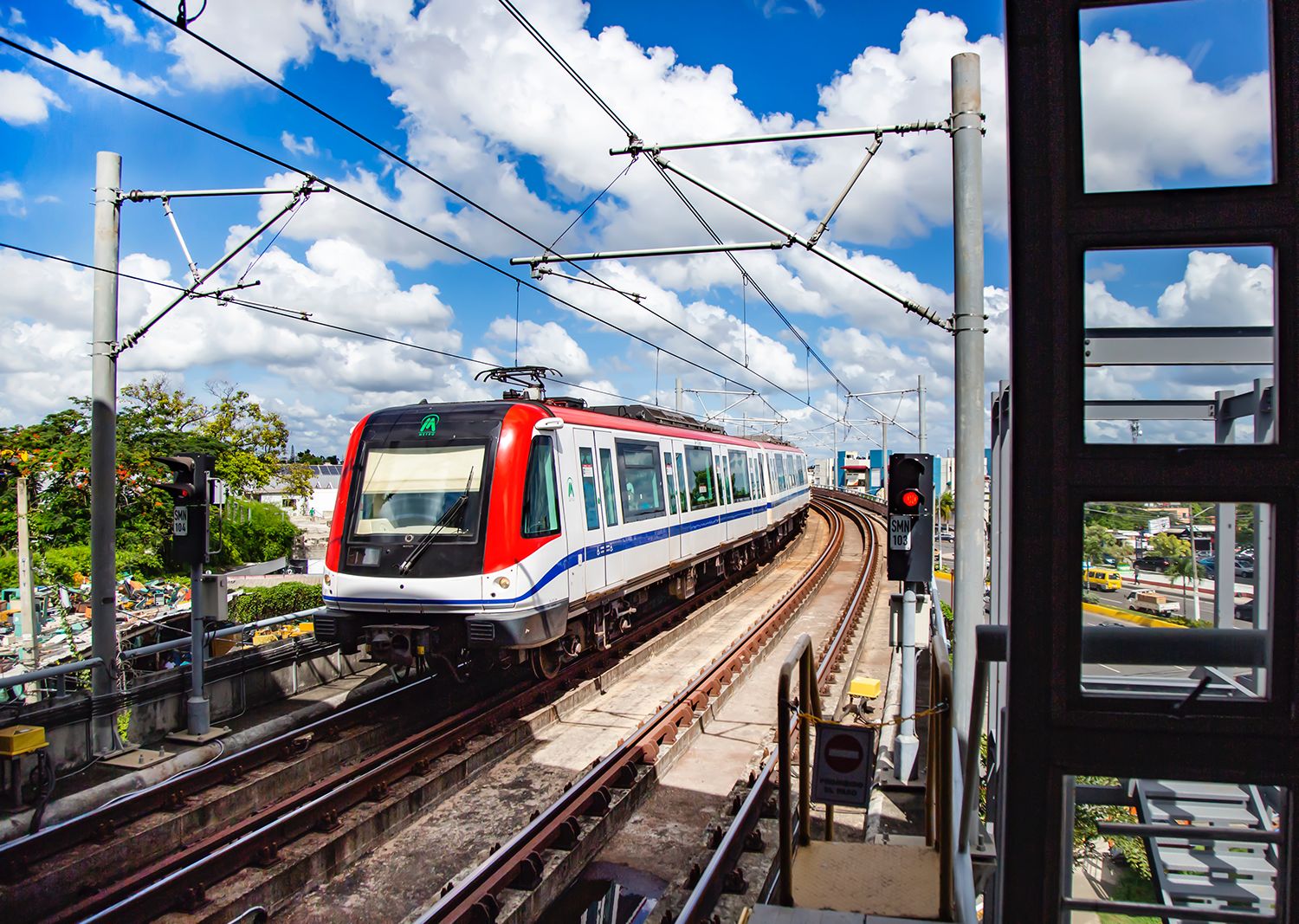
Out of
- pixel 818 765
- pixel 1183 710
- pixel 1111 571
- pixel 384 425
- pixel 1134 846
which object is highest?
pixel 384 425

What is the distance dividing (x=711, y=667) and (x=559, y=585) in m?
2.87

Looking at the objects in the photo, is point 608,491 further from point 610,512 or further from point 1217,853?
point 1217,853

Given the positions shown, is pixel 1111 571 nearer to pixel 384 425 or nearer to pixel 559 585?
pixel 559 585

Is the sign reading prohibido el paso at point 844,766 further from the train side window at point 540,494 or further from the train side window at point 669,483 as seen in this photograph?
the train side window at point 669,483

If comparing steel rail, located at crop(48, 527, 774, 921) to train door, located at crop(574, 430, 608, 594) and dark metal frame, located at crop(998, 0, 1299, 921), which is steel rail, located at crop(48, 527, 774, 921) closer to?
A: train door, located at crop(574, 430, 608, 594)

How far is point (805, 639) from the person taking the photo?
4.77m

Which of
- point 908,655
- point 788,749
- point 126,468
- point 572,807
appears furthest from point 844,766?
point 126,468

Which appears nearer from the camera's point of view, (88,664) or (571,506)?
(88,664)

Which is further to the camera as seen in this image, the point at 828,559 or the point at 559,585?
the point at 828,559

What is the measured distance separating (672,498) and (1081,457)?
11172 mm

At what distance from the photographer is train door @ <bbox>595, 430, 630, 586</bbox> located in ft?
34.7

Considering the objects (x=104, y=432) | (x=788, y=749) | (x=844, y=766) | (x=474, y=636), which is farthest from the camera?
(x=474, y=636)

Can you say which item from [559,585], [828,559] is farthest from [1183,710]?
[828,559]

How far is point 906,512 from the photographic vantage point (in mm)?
7488
